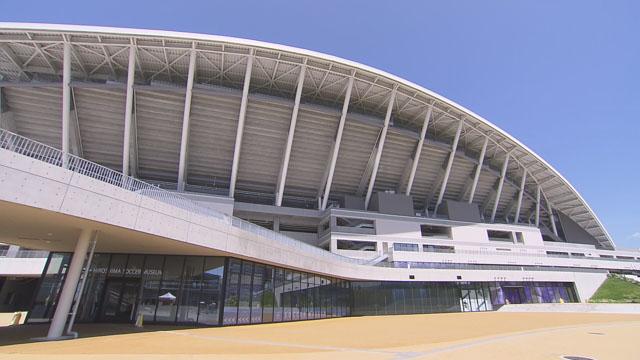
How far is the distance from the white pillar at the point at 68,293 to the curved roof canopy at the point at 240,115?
64.7 feet

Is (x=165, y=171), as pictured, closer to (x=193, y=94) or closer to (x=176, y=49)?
(x=193, y=94)

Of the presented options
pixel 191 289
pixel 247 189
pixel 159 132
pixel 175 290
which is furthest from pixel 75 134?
pixel 191 289

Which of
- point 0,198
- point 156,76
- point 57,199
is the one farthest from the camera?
point 156,76

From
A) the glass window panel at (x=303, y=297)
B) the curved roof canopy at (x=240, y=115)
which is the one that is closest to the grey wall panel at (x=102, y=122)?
the curved roof canopy at (x=240, y=115)

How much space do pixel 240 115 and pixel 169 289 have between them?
18543 mm

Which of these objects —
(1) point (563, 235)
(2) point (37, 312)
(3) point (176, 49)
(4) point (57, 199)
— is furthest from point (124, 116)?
(1) point (563, 235)

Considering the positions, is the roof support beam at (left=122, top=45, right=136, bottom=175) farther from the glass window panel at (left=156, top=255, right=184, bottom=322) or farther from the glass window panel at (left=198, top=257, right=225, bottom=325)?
the glass window panel at (left=198, top=257, right=225, bottom=325)

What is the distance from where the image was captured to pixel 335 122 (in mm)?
35719

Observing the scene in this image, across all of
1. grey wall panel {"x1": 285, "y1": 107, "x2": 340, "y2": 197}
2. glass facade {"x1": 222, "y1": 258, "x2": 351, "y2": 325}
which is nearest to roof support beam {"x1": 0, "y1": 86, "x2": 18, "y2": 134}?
grey wall panel {"x1": 285, "y1": 107, "x2": 340, "y2": 197}

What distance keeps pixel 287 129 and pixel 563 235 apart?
57.8 metres

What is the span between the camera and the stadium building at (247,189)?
13.8 m

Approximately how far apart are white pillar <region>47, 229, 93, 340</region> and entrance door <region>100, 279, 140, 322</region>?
547 cm

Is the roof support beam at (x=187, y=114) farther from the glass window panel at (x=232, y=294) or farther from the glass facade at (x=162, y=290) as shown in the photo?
the glass window panel at (x=232, y=294)

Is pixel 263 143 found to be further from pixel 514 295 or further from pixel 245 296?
pixel 514 295
